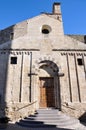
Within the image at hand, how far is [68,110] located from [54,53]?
5.01 m

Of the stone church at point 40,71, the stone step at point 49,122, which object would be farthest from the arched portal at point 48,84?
the stone step at point 49,122

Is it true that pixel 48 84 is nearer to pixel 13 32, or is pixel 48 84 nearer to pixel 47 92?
pixel 47 92

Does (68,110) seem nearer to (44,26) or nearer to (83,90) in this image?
(83,90)

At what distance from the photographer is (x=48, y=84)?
43.5 feet

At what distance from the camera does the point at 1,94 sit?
12.0 m

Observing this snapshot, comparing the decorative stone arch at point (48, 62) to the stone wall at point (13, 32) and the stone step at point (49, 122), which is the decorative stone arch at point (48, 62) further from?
the stone step at point (49, 122)

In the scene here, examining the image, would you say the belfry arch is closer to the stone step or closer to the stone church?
the stone church

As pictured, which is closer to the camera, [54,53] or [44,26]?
[54,53]

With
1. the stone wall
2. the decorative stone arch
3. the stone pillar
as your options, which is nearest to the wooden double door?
the decorative stone arch

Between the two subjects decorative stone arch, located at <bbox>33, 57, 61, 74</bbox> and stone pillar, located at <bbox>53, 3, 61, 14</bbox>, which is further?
stone pillar, located at <bbox>53, 3, 61, 14</bbox>

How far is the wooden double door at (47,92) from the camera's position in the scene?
12.6 metres

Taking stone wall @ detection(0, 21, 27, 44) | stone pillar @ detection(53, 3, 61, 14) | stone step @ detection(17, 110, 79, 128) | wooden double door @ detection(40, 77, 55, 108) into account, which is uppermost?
stone pillar @ detection(53, 3, 61, 14)

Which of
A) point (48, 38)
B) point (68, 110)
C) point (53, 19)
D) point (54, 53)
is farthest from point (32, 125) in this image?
point (53, 19)

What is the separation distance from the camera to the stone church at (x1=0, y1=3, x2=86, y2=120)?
11.9m
